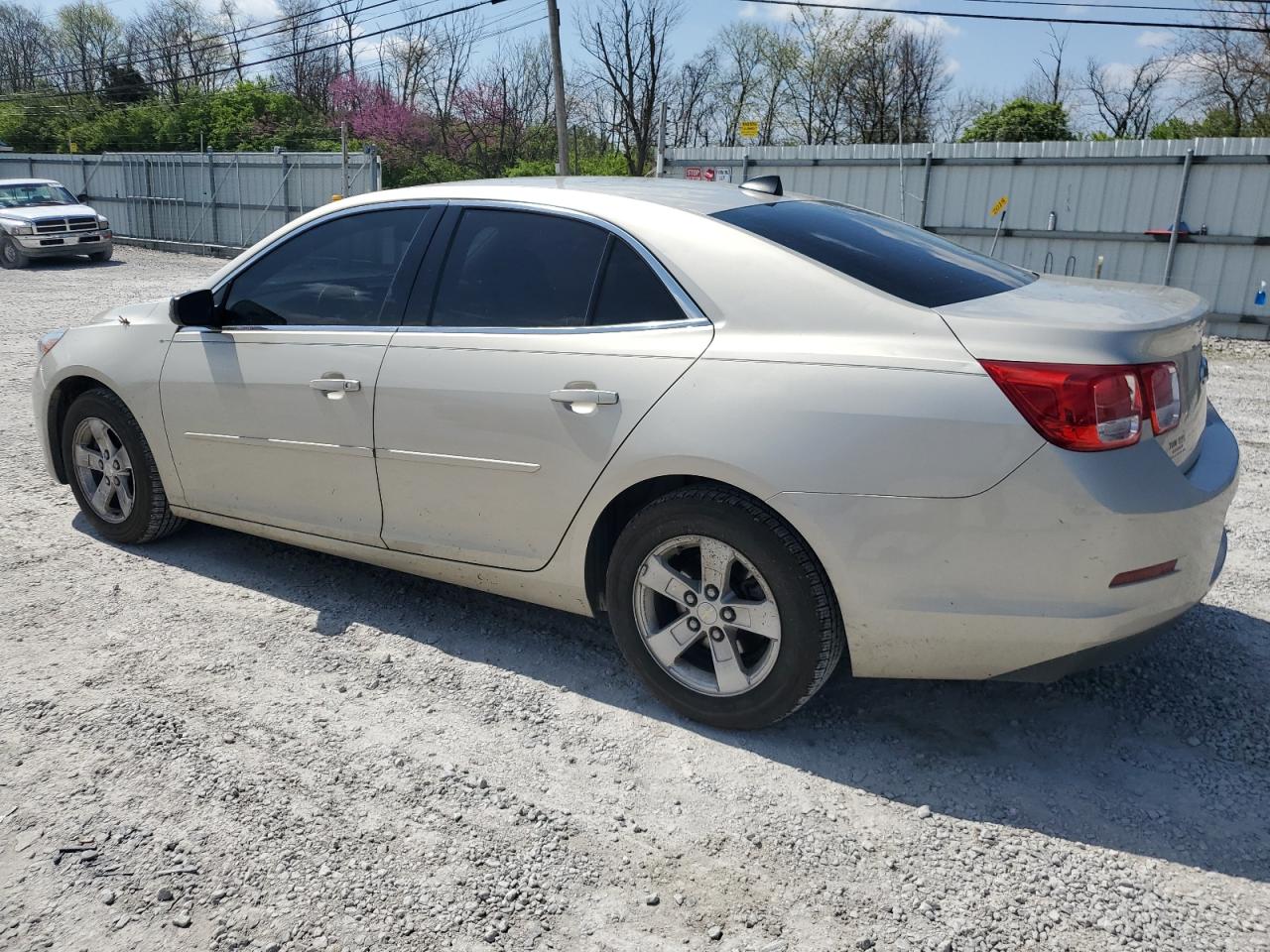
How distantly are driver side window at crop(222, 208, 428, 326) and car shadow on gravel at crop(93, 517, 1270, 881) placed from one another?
1167mm

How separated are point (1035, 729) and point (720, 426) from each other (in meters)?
1.40

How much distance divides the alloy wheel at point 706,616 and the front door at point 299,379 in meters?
1.18

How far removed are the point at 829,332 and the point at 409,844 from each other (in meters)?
1.77

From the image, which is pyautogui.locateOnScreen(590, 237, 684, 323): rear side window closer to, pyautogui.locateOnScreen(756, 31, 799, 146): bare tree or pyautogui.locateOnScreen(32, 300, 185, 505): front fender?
pyautogui.locateOnScreen(32, 300, 185, 505): front fender

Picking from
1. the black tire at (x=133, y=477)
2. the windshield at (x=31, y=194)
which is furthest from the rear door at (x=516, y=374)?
the windshield at (x=31, y=194)

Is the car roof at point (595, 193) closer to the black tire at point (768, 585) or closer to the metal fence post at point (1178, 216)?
the black tire at point (768, 585)

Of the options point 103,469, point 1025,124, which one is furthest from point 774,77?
point 103,469

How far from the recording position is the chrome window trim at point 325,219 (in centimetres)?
391

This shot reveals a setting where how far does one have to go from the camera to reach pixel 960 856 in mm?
2664

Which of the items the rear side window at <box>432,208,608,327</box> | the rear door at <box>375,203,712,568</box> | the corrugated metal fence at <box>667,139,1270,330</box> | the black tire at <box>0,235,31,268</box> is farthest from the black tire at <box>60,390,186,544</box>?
the black tire at <box>0,235,31,268</box>

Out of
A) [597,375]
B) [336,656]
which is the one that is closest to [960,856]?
[597,375]

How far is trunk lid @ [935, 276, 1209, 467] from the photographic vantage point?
269 cm

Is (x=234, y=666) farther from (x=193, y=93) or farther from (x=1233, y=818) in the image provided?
(x=193, y=93)

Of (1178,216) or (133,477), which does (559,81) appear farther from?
(133,477)
